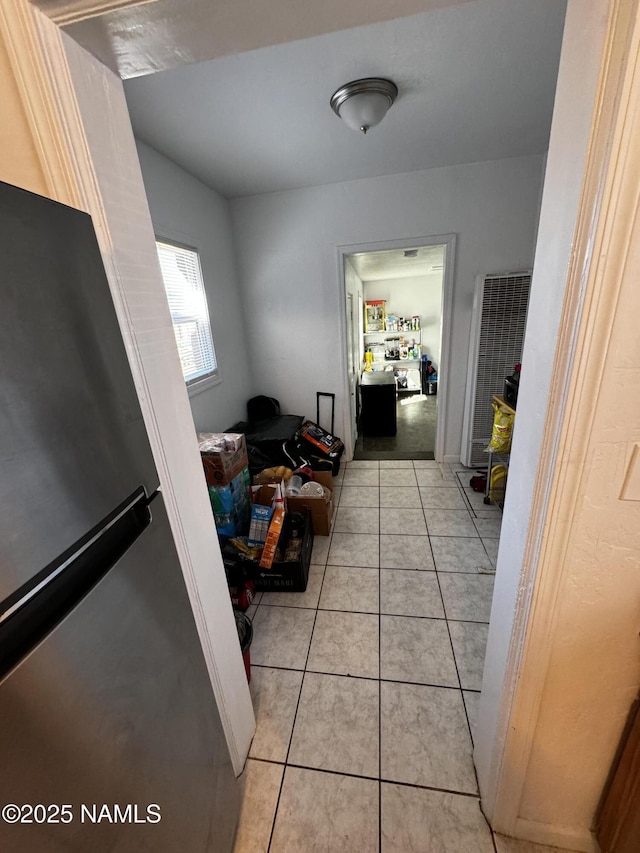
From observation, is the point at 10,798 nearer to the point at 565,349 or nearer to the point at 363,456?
the point at 565,349

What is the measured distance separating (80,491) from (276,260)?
2984 mm

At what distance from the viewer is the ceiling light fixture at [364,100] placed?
1515mm

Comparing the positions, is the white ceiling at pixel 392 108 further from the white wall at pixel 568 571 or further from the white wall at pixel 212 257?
the white wall at pixel 568 571

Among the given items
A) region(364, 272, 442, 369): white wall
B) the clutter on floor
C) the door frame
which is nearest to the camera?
the clutter on floor

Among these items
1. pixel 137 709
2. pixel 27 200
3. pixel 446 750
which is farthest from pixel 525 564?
pixel 27 200

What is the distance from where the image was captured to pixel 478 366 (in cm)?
278

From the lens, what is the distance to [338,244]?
112 inches

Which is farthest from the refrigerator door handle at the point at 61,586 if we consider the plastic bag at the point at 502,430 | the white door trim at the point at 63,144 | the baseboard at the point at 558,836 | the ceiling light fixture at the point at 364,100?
the plastic bag at the point at 502,430

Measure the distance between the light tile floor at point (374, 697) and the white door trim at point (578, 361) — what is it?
0.38m

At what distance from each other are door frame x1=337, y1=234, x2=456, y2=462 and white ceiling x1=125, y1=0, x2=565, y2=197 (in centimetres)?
51

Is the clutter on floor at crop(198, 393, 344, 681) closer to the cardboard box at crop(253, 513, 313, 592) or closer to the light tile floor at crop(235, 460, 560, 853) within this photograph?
the cardboard box at crop(253, 513, 313, 592)

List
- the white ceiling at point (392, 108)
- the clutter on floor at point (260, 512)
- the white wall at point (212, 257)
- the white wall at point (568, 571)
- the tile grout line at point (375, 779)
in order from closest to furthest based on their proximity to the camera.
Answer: the white wall at point (568, 571) < the tile grout line at point (375, 779) < the white ceiling at point (392, 108) < the clutter on floor at point (260, 512) < the white wall at point (212, 257)

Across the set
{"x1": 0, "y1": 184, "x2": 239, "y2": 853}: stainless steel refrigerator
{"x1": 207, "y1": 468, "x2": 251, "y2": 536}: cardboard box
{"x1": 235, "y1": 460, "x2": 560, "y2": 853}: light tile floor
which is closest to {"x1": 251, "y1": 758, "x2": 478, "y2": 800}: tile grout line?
Result: {"x1": 235, "y1": 460, "x2": 560, "y2": 853}: light tile floor

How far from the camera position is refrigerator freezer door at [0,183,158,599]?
417 mm
